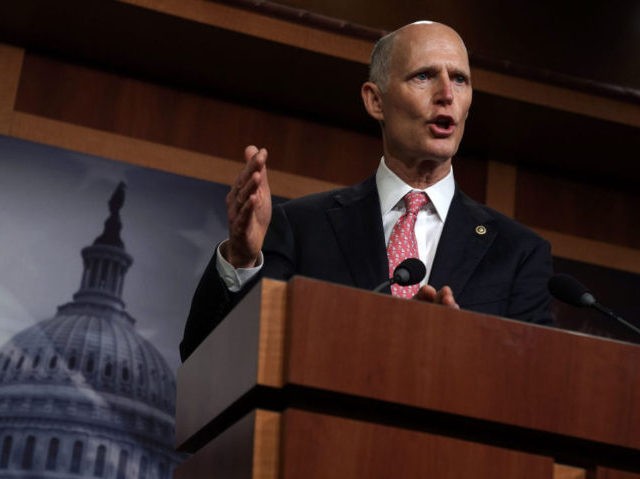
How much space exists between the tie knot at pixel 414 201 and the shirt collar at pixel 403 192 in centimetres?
1

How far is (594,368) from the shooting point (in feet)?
4.82

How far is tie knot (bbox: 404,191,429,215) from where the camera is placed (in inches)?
95.0

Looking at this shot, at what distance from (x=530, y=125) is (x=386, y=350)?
317 centimetres

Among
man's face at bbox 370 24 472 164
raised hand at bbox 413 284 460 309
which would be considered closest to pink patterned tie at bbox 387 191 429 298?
man's face at bbox 370 24 472 164

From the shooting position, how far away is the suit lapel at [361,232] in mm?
2213

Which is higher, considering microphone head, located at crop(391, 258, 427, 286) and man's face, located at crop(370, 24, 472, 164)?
man's face, located at crop(370, 24, 472, 164)

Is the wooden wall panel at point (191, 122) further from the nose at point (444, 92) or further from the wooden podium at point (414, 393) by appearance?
the wooden podium at point (414, 393)

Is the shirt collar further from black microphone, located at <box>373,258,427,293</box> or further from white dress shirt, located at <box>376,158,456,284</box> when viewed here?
black microphone, located at <box>373,258,427,293</box>

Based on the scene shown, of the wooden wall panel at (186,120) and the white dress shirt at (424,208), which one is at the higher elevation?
the wooden wall panel at (186,120)

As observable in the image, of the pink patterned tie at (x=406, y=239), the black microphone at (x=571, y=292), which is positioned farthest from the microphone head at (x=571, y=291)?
the pink patterned tie at (x=406, y=239)

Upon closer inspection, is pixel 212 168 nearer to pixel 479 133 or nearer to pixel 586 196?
pixel 479 133

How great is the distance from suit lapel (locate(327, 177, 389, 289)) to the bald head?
0.29 meters

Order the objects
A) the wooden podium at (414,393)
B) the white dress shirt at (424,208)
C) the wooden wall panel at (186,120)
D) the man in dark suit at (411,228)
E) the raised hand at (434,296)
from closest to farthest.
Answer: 1. the wooden podium at (414,393)
2. the raised hand at (434,296)
3. the man in dark suit at (411,228)
4. the white dress shirt at (424,208)
5. the wooden wall panel at (186,120)

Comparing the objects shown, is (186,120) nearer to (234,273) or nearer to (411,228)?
(411,228)
